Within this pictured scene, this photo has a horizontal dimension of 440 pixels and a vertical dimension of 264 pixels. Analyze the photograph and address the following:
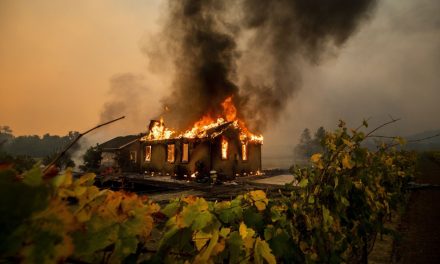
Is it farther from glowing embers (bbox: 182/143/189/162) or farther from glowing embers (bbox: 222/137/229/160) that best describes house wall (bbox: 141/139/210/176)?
glowing embers (bbox: 222/137/229/160)

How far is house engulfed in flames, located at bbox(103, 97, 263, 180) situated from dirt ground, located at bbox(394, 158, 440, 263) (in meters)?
14.5

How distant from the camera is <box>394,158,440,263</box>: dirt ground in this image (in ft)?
22.1

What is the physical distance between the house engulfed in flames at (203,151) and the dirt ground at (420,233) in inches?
571

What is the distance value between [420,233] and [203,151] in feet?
64.2

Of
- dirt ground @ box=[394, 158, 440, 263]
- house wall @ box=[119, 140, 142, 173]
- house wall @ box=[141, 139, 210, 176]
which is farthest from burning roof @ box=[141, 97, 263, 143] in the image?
dirt ground @ box=[394, 158, 440, 263]

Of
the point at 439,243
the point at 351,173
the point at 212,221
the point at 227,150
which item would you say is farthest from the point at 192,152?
the point at 212,221

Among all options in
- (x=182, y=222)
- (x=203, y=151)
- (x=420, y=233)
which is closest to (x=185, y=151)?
(x=203, y=151)

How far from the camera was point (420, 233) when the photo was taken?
8.61 m

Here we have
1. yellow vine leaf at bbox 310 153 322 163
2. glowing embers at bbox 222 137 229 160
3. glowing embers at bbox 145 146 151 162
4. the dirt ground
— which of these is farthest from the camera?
glowing embers at bbox 145 146 151 162

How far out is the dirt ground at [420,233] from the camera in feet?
22.1

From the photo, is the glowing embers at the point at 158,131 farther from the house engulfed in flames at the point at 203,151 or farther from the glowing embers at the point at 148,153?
the glowing embers at the point at 148,153

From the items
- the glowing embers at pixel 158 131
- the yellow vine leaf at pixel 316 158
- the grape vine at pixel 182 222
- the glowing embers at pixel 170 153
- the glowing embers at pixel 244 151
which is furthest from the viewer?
the glowing embers at pixel 158 131

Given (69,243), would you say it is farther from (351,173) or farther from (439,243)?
(439,243)

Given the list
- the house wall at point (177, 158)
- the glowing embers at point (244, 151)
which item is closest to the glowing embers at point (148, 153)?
the house wall at point (177, 158)
